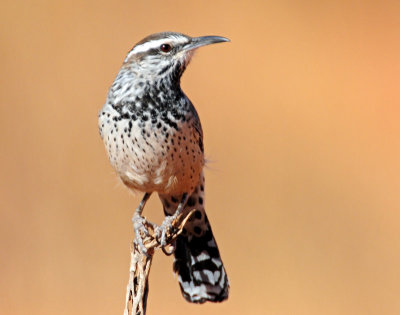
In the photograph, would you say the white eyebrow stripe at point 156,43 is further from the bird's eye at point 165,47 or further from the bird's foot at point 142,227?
the bird's foot at point 142,227

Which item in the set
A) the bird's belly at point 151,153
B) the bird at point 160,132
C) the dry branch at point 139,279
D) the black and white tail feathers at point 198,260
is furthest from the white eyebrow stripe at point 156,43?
the dry branch at point 139,279

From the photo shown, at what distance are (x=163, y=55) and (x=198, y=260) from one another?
3.97 feet

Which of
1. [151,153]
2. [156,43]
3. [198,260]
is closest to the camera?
[151,153]

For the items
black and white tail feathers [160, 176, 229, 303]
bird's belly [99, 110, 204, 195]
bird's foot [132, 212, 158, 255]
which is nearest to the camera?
bird's foot [132, 212, 158, 255]

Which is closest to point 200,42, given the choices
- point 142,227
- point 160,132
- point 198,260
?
point 160,132

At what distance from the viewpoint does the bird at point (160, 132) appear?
3617 mm

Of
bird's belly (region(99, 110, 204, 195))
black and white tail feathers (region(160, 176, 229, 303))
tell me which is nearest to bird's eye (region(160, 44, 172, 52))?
bird's belly (region(99, 110, 204, 195))

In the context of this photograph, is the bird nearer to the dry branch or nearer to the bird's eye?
the bird's eye

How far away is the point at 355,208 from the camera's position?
21.8 feet

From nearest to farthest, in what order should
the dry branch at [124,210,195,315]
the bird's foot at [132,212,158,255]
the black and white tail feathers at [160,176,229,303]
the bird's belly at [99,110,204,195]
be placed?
the dry branch at [124,210,195,315] → the bird's foot at [132,212,158,255] → the bird's belly at [99,110,204,195] → the black and white tail feathers at [160,176,229,303]

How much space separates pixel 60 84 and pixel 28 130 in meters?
0.60

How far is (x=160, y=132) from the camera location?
3605 mm

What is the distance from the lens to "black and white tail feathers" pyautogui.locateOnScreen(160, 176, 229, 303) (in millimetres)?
4086

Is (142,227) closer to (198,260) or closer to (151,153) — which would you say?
(151,153)
